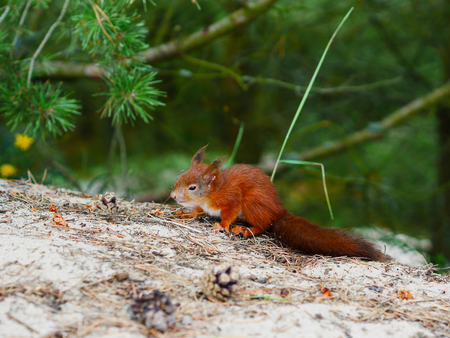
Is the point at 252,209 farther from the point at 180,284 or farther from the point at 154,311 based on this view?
the point at 154,311

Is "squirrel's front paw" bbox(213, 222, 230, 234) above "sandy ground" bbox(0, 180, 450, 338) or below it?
below

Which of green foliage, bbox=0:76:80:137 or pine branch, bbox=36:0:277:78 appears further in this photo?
pine branch, bbox=36:0:277:78

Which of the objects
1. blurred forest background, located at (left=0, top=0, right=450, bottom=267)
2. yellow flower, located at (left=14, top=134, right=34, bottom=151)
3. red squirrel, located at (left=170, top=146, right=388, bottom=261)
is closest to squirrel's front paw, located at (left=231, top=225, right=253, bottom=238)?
red squirrel, located at (left=170, top=146, right=388, bottom=261)

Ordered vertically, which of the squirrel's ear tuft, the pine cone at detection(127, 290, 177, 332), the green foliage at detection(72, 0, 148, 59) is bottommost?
the pine cone at detection(127, 290, 177, 332)

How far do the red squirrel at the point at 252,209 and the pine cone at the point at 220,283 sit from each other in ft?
2.27

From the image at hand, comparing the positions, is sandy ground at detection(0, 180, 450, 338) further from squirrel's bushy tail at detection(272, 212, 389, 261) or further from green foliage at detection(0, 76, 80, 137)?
green foliage at detection(0, 76, 80, 137)

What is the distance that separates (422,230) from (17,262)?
5832 millimetres

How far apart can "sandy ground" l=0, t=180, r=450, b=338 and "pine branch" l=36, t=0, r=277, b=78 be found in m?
1.62

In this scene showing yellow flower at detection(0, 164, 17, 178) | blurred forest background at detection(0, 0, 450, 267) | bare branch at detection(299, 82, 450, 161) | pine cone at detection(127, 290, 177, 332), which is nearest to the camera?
pine cone at detection(127, 290, 177, 332)

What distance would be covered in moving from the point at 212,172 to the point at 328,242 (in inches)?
27.9

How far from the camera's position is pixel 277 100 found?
16.1 feet

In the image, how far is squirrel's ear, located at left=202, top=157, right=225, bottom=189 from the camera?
6.81 feet

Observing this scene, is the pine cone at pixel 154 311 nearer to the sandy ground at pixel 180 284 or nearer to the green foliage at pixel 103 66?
the sandy ground at pixel 180 284

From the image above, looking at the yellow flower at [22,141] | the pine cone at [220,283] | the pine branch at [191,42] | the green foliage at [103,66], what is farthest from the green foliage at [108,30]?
the pine cone at [220,283]
